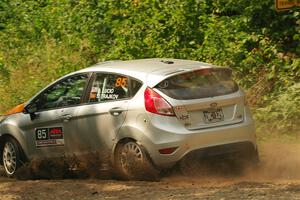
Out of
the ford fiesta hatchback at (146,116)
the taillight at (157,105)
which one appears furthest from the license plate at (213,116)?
the taillight at (157,105)

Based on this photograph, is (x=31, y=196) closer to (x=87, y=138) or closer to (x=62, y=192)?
(x=62, y=192)

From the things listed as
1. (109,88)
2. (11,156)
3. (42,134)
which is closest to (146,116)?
(109,88)

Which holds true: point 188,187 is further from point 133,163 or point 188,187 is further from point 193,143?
point 133,163

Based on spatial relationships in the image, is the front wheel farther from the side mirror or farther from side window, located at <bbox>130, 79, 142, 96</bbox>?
side window, located at <bbox>130, 79, 142, 96</bbox>

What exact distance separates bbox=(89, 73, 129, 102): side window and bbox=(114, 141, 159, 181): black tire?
688 mm

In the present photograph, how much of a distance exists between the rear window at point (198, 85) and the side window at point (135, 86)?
0.30m

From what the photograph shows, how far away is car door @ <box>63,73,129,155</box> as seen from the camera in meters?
8.76

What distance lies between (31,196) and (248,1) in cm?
769

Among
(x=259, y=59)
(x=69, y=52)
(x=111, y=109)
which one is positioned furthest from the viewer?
(x=69, y=52)

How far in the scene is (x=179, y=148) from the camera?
8.24 m

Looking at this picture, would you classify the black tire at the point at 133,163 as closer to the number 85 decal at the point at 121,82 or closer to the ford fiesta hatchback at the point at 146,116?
the ford fiesta hatchback at the point at 146,116

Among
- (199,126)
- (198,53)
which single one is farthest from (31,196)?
(198,53)

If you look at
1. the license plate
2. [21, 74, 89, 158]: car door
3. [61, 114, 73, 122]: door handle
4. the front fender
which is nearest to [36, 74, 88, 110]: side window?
[21, 74, 89, 158]: car door

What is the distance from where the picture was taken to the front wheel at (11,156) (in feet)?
32.8
